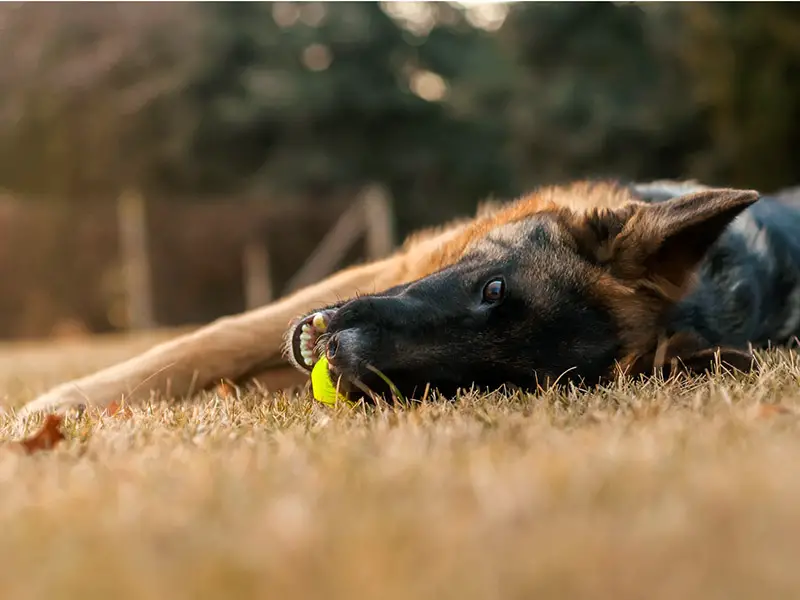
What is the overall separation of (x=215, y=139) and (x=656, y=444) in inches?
600

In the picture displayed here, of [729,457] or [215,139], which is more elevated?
[729,457]

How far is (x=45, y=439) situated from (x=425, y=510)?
4.02 feet

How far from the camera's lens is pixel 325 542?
110 cm

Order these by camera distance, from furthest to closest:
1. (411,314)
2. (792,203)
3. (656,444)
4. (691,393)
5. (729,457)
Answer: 1. (792,203)
2. (411,314)
3. (691,393)
4. (656,444)
5. (729,457)

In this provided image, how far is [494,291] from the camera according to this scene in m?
2.65

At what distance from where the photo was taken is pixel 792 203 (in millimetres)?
4648

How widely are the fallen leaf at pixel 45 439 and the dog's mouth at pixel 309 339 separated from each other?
31.6 inches

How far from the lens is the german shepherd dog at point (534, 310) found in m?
2.49

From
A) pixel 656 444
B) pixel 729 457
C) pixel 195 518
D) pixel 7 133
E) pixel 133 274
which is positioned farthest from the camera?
pixel 7 133

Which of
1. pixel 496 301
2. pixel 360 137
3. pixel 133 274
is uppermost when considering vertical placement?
pixel 496 301

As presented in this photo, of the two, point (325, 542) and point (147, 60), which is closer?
point (325, 542)

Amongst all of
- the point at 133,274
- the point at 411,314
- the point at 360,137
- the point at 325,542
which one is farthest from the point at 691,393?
the point at 360,137

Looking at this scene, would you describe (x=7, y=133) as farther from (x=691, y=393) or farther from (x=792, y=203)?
(x=691, y=393)

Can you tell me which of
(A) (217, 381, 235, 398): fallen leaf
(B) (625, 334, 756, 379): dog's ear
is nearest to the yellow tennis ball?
(A) (217, 381, 235, 398): fallen leaf
